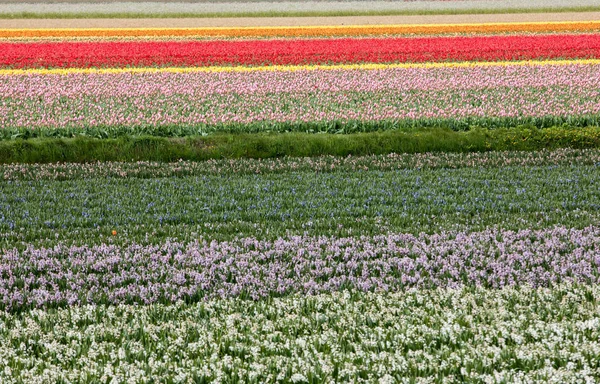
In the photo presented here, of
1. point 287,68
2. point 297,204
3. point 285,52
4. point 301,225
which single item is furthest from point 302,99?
point 301,225

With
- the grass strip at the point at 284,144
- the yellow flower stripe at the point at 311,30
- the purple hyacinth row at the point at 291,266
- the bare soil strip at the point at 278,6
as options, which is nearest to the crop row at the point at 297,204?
the purple hyacinth row at the point at 291,266

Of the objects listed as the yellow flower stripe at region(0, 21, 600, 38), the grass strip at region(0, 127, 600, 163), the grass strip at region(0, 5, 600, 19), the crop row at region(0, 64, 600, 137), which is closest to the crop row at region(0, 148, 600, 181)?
the grass strip at region(0, 127, 600, 163)

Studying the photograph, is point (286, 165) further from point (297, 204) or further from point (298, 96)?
point (298, 96)

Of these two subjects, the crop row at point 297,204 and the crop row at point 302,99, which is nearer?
the crop row at point 297,204

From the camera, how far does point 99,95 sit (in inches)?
866

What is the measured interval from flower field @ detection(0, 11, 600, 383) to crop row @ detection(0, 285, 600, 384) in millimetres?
24

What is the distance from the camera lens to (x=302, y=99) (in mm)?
→ 21562

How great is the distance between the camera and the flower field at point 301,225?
21.5 ft

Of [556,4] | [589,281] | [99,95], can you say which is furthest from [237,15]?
[589,281]

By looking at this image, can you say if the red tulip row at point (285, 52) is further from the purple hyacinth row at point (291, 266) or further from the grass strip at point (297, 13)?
the purple hyacinth row at point (291, 266)

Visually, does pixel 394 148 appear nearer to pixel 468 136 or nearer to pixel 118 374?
pixel 468 136

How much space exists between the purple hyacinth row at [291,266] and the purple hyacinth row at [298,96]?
9.56m

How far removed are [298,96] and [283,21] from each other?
25.1 m

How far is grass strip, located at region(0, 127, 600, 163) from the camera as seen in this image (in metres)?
16.8
